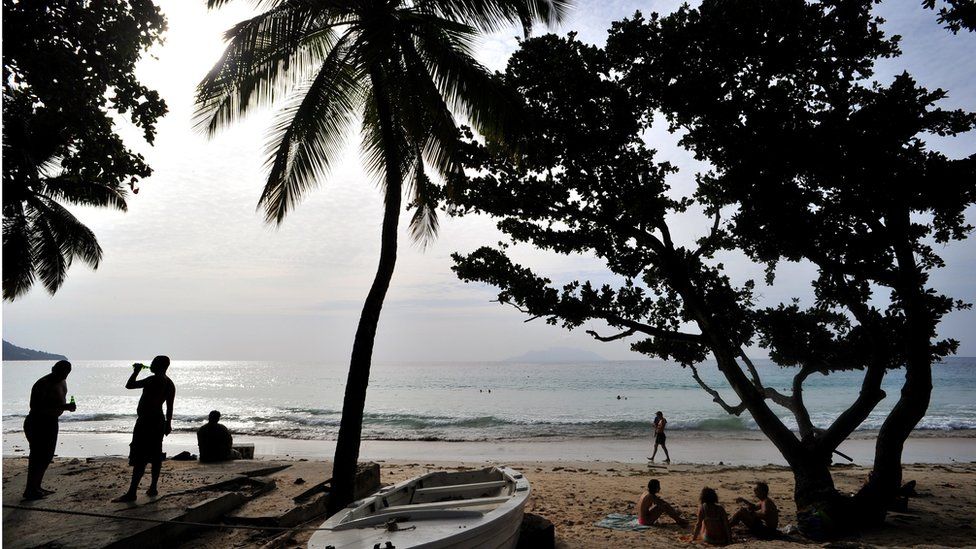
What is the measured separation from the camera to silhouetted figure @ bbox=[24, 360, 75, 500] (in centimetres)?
725

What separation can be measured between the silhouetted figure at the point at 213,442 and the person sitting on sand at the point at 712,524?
345 inches

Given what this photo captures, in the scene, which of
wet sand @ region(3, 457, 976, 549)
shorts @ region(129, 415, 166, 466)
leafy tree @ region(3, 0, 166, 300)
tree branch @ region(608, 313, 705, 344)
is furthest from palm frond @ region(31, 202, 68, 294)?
tree branch @ region(608, 313, 705, 344)

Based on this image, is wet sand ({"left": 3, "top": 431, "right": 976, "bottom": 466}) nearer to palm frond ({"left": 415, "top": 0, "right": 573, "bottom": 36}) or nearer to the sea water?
the sea water

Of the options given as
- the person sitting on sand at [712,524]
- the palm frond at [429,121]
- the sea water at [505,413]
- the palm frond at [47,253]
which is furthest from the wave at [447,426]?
the palm frond at [429,121]

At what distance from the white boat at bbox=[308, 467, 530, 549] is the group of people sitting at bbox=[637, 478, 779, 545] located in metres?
2.54

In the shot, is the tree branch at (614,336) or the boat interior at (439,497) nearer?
the boat interior at (439,497)

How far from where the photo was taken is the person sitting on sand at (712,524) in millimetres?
7547

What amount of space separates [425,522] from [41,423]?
5.42 m

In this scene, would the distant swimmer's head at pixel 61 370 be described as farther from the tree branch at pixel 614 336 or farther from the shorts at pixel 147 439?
the tree branch at pixel 614 336

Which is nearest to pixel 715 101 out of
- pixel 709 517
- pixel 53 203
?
pixel 709 517

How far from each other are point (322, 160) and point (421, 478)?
5.28 meters

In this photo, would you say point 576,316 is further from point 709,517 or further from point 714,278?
point 709,517

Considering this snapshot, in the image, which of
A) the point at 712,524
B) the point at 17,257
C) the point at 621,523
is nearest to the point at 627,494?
the point at 621,523

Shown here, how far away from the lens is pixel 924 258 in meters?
9.50
